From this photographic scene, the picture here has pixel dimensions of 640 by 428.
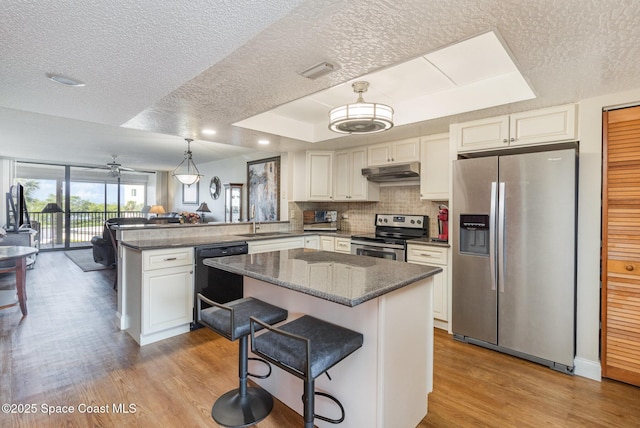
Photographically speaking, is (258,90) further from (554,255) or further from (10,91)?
(554,255)

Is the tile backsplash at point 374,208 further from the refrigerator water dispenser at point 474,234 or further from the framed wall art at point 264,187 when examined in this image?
the refrigerator water dispenser at point 474,234

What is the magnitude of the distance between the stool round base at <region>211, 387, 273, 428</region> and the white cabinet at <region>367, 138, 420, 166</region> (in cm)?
293

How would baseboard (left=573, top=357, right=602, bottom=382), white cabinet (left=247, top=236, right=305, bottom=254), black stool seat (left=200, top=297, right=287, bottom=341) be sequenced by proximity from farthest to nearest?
1. white cabinet (left=247, top=236, right=305, bottom=254)
2. baseboard (left=573, top=357, right=602, bottom=382)
3. black stool seat (left=200, top=297, right=287, bottom=341)

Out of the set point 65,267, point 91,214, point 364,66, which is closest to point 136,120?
point 364,66

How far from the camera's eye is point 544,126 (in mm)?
2605

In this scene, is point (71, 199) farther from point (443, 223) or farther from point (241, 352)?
point (443, 223)

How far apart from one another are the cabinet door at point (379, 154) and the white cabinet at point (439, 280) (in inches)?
49.6

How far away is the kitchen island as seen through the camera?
1.51m

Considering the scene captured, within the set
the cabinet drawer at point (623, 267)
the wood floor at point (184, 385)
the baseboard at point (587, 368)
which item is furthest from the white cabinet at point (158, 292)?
the cabinet drawer at point (623, 267)

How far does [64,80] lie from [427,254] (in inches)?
135

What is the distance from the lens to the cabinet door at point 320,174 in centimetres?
459

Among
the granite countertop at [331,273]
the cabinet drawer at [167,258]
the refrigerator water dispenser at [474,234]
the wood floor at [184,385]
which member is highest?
the refrigerator water dispenser at [474,234]

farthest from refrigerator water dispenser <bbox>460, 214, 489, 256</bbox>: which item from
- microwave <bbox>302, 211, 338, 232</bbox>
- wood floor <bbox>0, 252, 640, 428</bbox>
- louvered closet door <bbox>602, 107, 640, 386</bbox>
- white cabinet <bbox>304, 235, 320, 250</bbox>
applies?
microwave <bbox>302, 211, 338, 232</bbox>

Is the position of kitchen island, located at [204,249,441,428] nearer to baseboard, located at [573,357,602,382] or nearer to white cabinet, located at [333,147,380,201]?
baseboard, located at [573,357,602,382]
